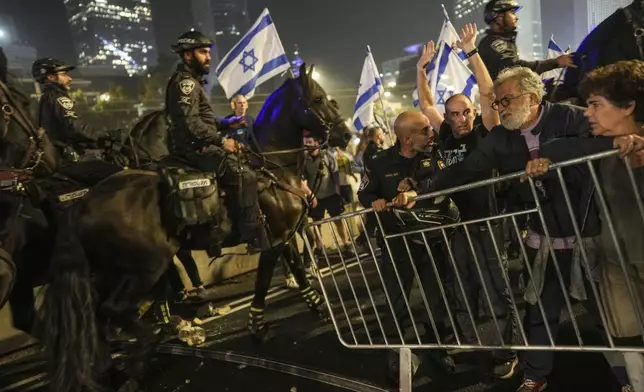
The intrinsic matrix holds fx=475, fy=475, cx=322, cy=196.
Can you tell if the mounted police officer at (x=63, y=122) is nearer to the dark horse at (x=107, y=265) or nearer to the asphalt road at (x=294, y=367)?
the dark horse at (x=107, y=265)

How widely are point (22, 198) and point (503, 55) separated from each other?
4960 mm

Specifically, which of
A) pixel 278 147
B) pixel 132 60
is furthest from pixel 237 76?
pixel 132 60

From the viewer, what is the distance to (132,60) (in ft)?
343

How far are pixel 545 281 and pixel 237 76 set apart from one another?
6.43 meters

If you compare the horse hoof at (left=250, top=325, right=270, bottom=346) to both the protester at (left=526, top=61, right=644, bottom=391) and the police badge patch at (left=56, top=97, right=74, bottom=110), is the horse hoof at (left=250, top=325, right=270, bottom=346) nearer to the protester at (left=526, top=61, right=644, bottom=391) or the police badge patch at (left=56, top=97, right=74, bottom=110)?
the police badge patch at (left=56, top=97, right=74, bottom=110)

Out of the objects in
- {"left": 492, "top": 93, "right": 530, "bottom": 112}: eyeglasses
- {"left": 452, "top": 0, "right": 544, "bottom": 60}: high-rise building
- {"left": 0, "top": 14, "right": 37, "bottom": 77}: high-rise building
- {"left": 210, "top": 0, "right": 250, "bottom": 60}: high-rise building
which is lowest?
{"left": 492, "top": 93, "right": 530, "bottom": 112}: eyeglasses

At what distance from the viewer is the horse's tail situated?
13.3ft

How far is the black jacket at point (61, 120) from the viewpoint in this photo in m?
5.63

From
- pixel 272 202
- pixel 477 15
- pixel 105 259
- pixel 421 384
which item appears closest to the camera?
pixel 421 384

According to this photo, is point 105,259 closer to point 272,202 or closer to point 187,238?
point 187,238

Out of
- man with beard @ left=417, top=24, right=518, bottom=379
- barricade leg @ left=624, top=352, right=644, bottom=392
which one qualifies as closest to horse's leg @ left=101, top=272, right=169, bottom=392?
man with beard @ left=417, top=24, right=518, bottom=379

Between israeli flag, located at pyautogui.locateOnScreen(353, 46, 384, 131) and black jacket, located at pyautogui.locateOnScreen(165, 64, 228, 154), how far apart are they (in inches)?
223

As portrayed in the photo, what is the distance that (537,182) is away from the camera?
3107 millimetres

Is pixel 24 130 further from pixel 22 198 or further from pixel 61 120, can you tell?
pixel 61 120
